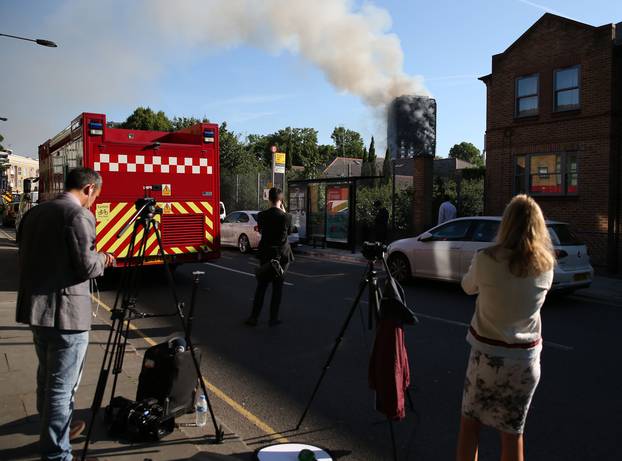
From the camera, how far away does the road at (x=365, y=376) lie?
392cm

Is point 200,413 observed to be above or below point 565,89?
below

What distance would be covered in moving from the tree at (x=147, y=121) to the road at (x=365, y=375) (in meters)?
43.6

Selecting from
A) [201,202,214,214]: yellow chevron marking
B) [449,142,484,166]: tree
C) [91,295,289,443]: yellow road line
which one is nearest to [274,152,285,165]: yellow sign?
[201,202,214,214]: yellow chevron marking

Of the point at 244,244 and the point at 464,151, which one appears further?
the point at 464,151

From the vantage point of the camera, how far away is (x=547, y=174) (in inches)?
674

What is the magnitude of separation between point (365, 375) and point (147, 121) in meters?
49.0

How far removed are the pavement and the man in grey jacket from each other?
428 millimetres

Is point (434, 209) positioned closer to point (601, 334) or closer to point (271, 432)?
point (601, 334)

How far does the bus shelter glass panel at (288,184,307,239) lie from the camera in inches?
770

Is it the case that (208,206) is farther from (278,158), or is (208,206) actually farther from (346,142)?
(346,142)

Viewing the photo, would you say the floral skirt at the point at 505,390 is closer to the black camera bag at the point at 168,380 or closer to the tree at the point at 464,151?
the black camera bag at the point at 168,380

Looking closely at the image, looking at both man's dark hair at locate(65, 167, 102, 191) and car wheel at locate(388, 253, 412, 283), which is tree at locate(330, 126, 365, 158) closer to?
car wheel at locate(388, 253, 412, 283)

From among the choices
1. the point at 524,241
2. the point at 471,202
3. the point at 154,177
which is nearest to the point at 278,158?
the point at 471,202

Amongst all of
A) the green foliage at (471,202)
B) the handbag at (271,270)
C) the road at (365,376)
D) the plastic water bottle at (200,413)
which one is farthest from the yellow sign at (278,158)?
the plastic water bottle at (200,413)
